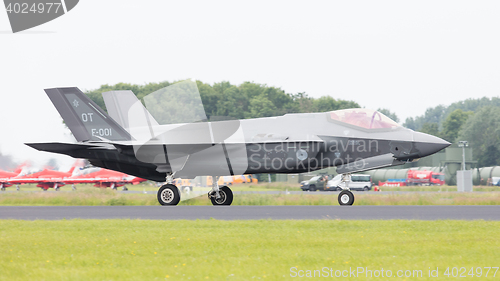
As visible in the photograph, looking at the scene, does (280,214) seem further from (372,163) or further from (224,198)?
(224,198)

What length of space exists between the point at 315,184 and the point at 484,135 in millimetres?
51322

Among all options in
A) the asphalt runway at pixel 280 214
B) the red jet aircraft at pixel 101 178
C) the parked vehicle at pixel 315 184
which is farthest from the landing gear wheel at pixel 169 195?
the parked vehicle at pixel 315 184

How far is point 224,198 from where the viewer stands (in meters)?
19.5

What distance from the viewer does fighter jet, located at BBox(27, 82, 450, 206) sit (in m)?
17.2

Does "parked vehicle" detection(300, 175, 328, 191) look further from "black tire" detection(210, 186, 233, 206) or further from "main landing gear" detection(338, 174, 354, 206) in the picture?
"main landing gear" detection(338, 174, 354, 206)

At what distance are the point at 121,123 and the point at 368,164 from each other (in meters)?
9.34

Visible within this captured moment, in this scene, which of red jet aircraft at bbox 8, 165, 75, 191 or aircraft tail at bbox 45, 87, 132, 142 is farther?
red jet aircraft at bbox 8, 165, 75, 191

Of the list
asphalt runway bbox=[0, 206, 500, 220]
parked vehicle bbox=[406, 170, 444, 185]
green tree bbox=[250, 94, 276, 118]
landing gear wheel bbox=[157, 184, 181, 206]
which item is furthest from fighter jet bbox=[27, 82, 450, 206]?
green tree bbox=[250, 94, 276, 118]

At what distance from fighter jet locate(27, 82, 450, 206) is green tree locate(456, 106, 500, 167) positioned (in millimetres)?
74063
